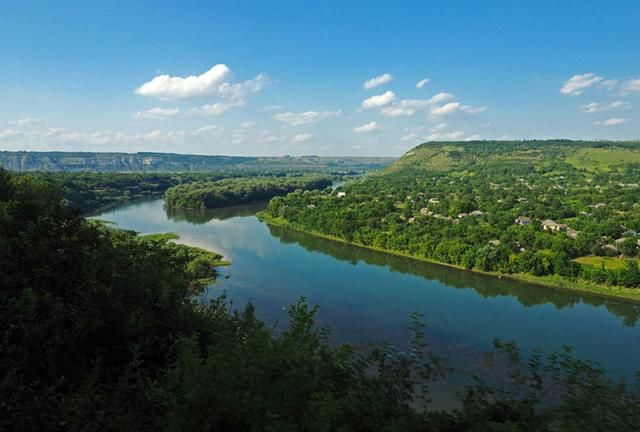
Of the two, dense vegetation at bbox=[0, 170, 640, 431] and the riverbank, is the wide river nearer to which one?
the riverbank

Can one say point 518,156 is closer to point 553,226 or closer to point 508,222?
point 508,222

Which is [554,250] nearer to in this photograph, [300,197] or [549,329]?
[549,329]

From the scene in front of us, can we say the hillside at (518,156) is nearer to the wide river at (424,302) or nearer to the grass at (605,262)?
the grass at (605,262)

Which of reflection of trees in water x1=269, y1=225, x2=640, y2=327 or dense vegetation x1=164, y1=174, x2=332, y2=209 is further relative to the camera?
dense vegetation x1=164, y1=174, x2=332, y2=209

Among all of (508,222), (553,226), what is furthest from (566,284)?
(508,222)

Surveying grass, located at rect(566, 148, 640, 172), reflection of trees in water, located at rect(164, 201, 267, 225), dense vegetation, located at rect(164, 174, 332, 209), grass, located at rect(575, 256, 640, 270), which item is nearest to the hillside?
grass, located at rect(566, 148, 640, 172)

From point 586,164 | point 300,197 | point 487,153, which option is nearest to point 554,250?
point 300,197
